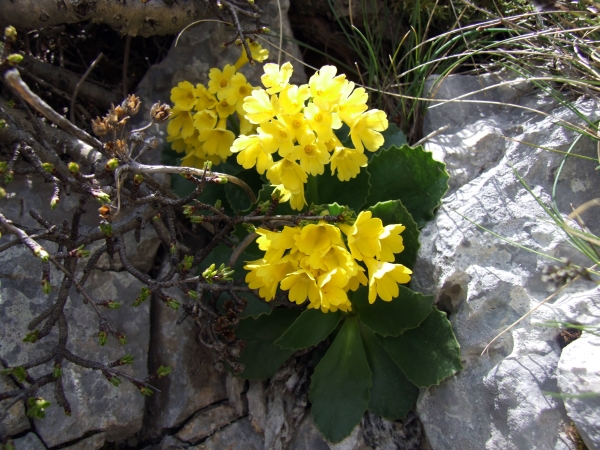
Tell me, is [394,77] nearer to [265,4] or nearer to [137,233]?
[265,4]

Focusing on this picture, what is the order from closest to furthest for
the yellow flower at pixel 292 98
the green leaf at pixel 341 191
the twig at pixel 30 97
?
the twig at pixel 30 97, the yellow flower at pixel 292 98, the green leaf at pixel 341 191

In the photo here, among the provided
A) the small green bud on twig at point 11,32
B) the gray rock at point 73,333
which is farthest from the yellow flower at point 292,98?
the gray rock at point 73,333

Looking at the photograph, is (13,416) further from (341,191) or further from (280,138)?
(341,191)

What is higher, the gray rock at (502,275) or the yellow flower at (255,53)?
the yellow flower at (255,53)

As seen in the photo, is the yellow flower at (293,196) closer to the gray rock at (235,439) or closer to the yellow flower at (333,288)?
the yellow flower at (333,288)

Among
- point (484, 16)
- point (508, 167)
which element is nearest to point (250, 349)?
point (508, 167)

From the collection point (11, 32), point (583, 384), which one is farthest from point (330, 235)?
point (11, 32)
